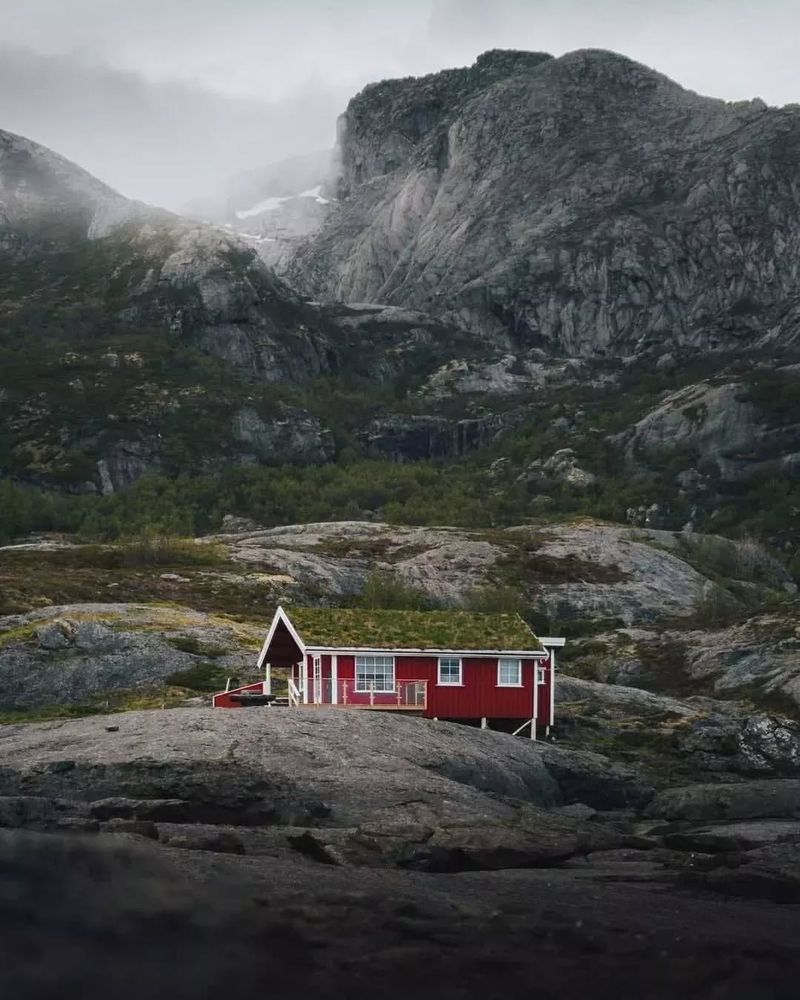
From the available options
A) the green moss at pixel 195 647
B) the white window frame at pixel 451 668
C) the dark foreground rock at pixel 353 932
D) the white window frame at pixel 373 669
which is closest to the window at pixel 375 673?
the white window frame at pixel 373 669

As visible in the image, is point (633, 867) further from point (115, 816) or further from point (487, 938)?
point (115, 816)

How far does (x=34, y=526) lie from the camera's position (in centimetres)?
19475

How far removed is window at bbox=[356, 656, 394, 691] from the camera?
62.2 meters

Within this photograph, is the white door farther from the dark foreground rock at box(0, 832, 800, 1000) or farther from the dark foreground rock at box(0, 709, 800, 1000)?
the dark foreground rock at box(0, 832, 800, 1000)

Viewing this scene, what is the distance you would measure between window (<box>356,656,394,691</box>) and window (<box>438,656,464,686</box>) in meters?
2.44

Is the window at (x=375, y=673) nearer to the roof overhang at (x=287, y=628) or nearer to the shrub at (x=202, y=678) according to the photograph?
the roof overhang at (x=287, y=628)

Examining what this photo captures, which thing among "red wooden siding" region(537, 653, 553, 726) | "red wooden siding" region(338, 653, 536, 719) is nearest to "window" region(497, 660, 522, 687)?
"red wooden siding" region(338, 653, 536, 719)

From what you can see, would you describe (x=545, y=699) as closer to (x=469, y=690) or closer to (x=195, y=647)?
(x=469, y=690)

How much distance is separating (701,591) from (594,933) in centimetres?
10325

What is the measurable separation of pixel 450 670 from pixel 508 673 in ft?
10.1

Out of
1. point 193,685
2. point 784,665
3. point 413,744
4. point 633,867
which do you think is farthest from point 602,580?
point 633,867

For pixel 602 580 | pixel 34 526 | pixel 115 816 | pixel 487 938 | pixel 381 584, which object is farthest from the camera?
pixel 34 526

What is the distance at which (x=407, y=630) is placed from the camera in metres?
65.2

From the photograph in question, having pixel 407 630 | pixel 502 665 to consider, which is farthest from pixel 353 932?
pixel 407 630
